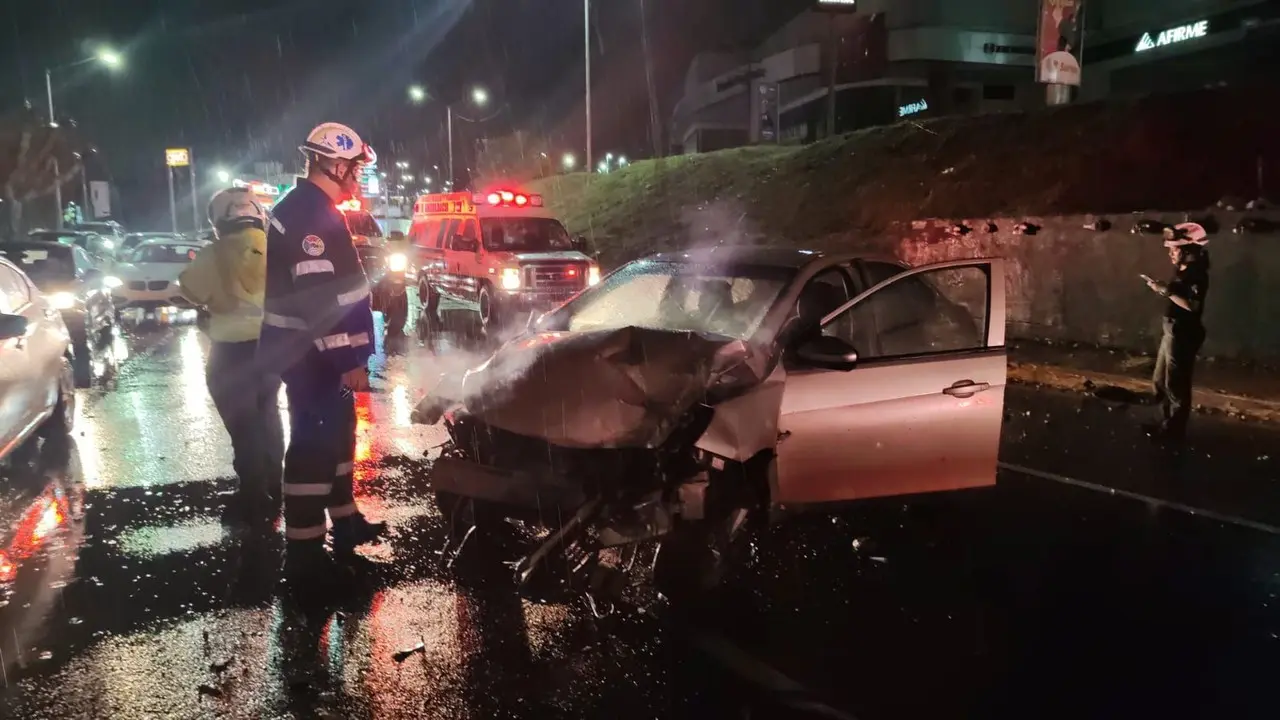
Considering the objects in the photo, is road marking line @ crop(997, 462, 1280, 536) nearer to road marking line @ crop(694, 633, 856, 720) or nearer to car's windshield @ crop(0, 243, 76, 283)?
road marking line @ crop(694, 633, 856, 720)

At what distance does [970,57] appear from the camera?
31.8 meters

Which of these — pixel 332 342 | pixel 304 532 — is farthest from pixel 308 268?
pixel 304 532

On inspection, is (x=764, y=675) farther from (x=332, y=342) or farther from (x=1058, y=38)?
(x=1058, y=38)

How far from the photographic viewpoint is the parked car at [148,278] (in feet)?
56.3

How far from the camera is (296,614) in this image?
14.2 ft

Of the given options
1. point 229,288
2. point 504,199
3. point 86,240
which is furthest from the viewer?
point 86,240

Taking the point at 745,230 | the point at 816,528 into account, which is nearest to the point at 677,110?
the point at 745,230

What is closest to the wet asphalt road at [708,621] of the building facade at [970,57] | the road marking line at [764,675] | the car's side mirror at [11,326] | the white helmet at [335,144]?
the road marking line at [764,675]

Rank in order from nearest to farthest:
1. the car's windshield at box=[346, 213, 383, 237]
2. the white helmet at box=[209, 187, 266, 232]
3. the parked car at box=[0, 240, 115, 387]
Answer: the white helmet at box=[209, 187, 266, 232], the parked car at box=[0, 240, 115, 387], the car's windshield at box=[346, 213, 383, 237]

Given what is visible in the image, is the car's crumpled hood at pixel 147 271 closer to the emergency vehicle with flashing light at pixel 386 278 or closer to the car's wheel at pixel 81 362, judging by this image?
the emergency vehicle with flashing light at pixel 386 278

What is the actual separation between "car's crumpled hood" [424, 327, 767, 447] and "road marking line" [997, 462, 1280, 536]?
142 inches

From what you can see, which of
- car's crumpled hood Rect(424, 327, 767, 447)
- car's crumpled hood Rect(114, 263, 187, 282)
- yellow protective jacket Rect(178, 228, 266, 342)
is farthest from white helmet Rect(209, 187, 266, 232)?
car's crumpled hood Rect(114, 263, 187, 282)

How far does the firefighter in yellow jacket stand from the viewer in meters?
5.66

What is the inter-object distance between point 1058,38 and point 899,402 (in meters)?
15.5
